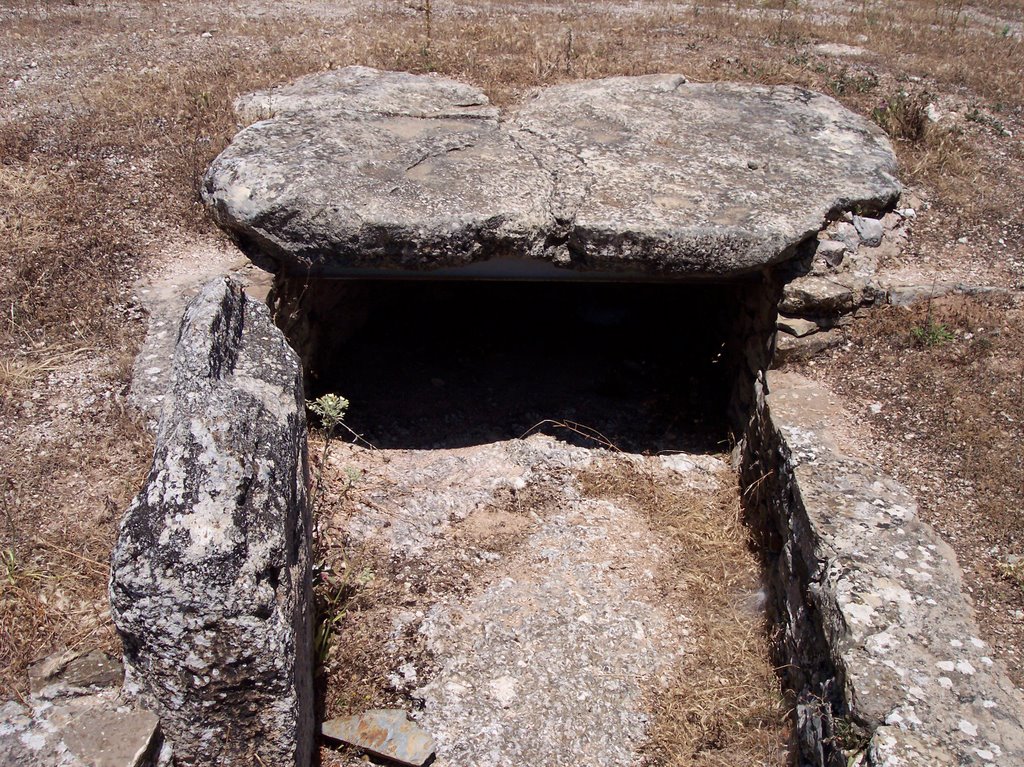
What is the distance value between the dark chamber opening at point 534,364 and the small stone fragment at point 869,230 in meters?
0.86

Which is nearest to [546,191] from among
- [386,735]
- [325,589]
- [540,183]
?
[540,183]

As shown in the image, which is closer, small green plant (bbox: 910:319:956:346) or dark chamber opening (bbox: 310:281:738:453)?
small green plant (bbox: 910:319:956:346)

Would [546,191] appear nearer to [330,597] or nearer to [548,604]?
[548,604]

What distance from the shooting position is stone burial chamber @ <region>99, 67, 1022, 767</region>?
267 centimetres

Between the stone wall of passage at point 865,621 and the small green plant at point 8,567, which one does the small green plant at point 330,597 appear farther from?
the stone wall of passage at point 865,621

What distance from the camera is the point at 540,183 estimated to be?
15.2ft

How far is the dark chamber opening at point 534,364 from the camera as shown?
17.3ft

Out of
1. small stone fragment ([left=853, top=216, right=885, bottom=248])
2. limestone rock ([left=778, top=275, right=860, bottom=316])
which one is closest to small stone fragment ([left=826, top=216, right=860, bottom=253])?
small stone fragment ([left=853, top=216, right=885, bottom=248])

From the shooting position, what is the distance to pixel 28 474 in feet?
12.1

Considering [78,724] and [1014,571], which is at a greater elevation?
[1014,571]

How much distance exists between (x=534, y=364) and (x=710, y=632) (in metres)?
2.44

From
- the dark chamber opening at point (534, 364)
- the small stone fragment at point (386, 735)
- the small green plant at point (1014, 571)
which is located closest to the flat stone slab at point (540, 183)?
the dark chamber opening at point (534, 364)

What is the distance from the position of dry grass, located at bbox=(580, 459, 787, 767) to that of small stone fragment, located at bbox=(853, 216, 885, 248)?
1.54 meters

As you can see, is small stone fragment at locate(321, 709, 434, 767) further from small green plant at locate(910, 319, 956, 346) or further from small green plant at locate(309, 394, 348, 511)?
small green plant at locate(910, 319, 956, 346)
